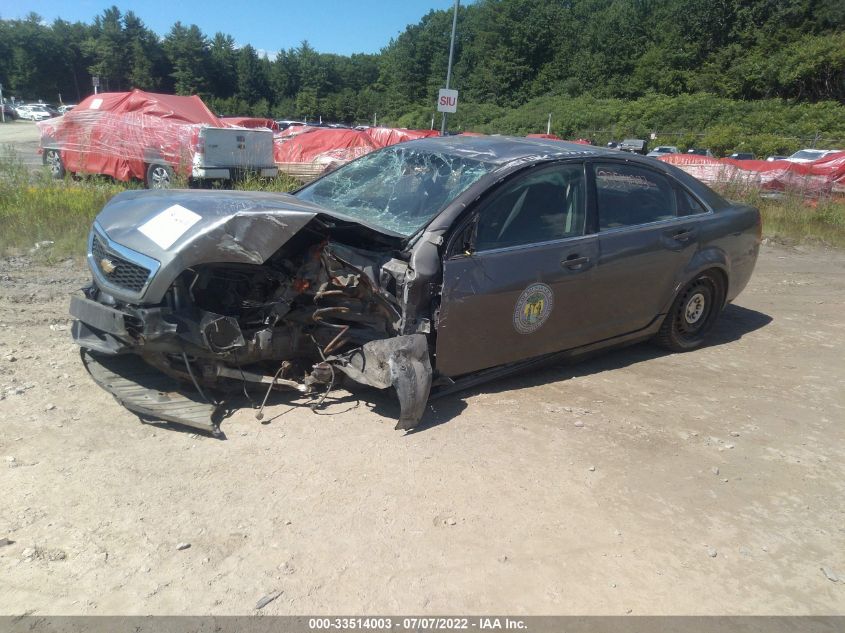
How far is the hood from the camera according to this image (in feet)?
11.4

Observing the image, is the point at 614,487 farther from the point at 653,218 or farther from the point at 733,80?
the point at 733,80

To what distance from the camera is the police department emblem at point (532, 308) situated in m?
4.14

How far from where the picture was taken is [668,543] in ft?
9.94

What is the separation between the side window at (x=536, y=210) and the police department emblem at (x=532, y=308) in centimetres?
33

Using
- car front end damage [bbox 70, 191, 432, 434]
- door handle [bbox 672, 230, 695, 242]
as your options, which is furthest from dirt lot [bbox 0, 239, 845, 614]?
door handle [bbox 672, 230, 695, 242]

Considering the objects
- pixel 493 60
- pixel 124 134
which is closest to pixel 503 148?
pixel 124 134

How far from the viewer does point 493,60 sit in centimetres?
6731

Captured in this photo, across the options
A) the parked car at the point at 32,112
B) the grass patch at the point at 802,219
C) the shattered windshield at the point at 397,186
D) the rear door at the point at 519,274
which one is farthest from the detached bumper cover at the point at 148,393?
the parked car at the point at 32,112

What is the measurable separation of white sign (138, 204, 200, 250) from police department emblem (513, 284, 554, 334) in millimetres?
2045

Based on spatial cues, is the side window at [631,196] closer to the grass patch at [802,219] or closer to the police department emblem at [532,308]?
the police department emblem at [532,308]

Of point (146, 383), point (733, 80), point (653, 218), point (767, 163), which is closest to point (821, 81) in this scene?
point (733, 80)

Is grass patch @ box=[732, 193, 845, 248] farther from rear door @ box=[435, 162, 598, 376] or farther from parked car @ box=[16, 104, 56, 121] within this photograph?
parked car @ box=[16, 104, 56, 121]

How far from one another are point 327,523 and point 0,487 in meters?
1.58

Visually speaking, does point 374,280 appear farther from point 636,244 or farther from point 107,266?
point 636,244
